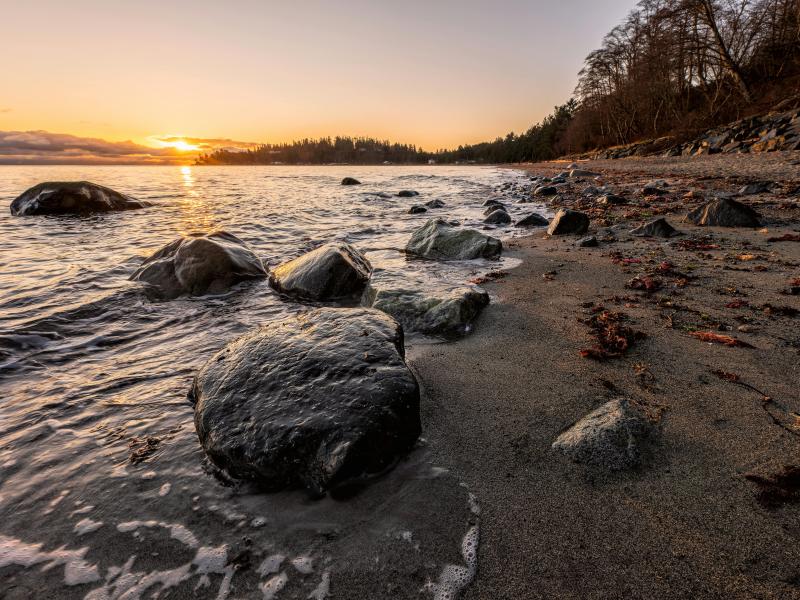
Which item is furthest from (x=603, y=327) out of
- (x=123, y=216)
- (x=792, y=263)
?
(x=123, y=216)

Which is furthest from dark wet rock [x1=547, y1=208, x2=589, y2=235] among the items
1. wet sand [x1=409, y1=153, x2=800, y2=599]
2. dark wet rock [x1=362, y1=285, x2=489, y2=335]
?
dark wet rock [x1=362, y1=285, x2=489, y2=335]

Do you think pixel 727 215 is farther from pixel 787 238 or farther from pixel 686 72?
pixel 686 72

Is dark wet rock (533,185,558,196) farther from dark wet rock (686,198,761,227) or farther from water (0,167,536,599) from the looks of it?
water (0,167,536,599)

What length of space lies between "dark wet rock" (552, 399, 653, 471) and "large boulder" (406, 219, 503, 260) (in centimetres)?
487

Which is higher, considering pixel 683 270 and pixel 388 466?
pixel 683 270

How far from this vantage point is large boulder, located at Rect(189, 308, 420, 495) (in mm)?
2041

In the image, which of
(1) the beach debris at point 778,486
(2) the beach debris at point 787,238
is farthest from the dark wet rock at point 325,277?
(2) the beach debris at point 787,238

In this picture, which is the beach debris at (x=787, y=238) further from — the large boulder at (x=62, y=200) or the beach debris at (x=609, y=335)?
the large boulder at (x=62, y=200)

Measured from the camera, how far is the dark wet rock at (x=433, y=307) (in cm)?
384

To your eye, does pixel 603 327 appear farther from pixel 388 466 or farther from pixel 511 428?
pixel 388 466

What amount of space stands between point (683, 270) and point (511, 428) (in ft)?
13.6

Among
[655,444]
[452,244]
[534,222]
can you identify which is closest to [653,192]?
[534,222]

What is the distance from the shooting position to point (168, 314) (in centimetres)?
472

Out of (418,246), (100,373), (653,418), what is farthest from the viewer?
(418,246)
